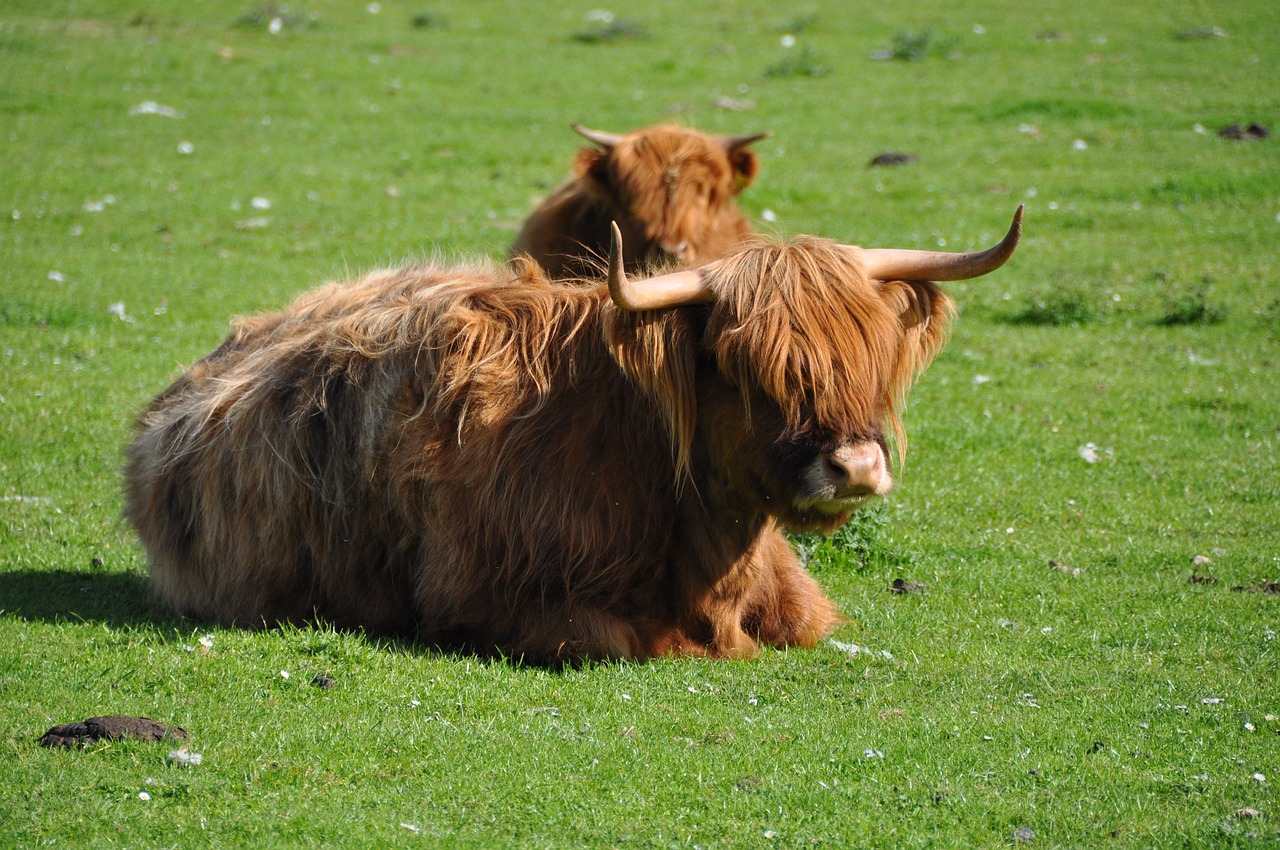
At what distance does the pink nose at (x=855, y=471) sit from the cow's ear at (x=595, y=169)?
235 inches

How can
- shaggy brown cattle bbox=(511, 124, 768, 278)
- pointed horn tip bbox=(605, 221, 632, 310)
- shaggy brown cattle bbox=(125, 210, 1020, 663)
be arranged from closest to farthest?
pointed horn tip bbox=(605, 221, 632, 310)
shaggy brown cattle bbox=(125, 210, 1020, 663)
shaggy brown cattle bbox=(511, 124, 768, 278)

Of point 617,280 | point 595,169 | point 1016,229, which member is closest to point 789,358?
point 617,280

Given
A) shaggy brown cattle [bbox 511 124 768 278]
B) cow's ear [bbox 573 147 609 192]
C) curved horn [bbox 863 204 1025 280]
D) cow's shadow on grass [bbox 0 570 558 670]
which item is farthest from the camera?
cow's ear [bbox 573 147 609 192]

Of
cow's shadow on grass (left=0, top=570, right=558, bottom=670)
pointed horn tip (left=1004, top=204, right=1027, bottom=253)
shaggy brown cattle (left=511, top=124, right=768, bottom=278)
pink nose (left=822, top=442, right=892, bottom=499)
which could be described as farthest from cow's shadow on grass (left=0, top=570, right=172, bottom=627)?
shaggy brown cattle (left=511, top=124, right=768, bottom=278)

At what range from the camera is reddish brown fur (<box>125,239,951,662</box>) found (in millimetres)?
5105

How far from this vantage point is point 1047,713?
16.5 ft

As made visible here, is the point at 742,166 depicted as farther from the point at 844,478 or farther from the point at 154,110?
the point at 154,110

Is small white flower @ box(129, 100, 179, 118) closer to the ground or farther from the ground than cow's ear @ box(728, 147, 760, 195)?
closer to the ground

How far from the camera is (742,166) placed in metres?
11.2

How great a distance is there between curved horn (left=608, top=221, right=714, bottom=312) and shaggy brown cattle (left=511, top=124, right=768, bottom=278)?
4735 mm

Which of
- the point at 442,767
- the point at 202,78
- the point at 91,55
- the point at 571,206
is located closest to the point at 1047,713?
the point at 442,767

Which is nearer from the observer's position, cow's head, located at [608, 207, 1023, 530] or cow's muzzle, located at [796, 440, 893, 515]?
cow's muzzle, located at [796, 440, 893, 515]

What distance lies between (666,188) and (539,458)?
17.5 feet

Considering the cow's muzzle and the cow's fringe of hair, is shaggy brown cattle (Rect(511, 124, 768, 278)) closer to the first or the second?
the cow's fringe of hair
